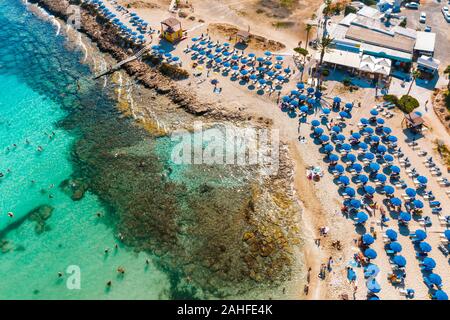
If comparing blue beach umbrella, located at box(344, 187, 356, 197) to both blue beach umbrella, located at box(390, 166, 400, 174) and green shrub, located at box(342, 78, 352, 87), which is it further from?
green shrub, located at box(342, 78, 352, 87)

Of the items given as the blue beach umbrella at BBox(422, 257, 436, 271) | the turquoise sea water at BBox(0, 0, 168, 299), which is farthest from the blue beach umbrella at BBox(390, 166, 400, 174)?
the turquoise sea water at BBox(0, 0, 168, 299)

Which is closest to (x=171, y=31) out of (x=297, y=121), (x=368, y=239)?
(x=297, y=121)

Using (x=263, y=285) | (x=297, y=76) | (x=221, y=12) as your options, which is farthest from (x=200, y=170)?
(x=221, y=12)

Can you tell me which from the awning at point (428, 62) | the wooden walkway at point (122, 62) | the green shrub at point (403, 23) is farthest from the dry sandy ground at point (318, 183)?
the green shrub at point (403, 23)

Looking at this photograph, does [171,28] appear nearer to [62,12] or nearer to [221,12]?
[221,12]

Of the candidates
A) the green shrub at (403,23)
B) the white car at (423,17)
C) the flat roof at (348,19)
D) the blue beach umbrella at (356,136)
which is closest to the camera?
the blue beach umbrella at (356,136)

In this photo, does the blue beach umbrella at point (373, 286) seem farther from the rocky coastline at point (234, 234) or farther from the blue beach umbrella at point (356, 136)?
the blue beach umbrella at point (356, 136)

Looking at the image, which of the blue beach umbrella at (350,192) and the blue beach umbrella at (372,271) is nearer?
the blue beach umbrella at (372,271)
